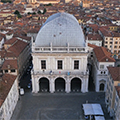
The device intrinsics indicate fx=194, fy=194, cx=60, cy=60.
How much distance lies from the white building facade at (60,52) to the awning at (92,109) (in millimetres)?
9915

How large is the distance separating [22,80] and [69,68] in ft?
65.5

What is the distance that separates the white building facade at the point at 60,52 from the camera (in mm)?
57812

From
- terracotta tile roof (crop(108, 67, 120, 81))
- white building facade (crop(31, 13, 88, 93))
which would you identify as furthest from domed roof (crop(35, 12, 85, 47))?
terracotta tile roof (crop(108, 67, 120, 81))

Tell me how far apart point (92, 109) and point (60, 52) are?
18.8m

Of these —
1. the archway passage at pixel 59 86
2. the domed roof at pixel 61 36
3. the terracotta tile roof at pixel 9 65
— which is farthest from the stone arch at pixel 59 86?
the terracotta tile roof at pixel 9 65

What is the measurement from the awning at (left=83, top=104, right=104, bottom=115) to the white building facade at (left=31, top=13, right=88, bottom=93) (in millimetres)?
9915

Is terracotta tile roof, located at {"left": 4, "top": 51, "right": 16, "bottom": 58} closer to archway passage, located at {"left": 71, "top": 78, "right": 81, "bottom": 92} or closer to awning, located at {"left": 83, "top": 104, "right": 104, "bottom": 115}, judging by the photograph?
archway passage, located at {"left": 71, "top": 78, "right": 81, "bottom": 92}

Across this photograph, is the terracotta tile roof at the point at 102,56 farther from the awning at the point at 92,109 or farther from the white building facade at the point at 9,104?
the white building facade at the point at 9,104

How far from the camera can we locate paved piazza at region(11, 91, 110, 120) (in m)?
50.7

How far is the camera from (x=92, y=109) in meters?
50.4

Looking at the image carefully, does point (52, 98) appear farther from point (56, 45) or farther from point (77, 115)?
point (56, 45)

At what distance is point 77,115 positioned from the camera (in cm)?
5103

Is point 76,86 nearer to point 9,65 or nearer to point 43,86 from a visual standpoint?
point 43,86

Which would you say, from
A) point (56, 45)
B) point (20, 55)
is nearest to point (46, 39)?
point (56, 45)
